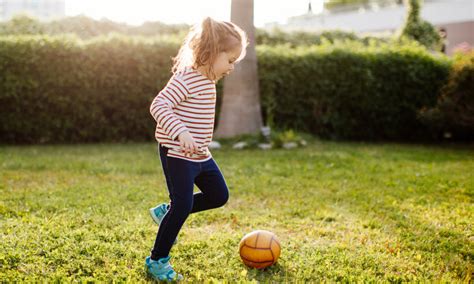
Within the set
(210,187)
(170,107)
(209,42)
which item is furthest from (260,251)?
(209,42)

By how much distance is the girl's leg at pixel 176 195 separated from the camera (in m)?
3.35

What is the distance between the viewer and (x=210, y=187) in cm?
362

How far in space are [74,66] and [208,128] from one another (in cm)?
776

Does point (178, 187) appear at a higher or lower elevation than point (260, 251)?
higher

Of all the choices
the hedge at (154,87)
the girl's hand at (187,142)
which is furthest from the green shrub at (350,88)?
the girl's hand at (187,142)

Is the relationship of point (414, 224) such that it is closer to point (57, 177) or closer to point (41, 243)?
point (41, 243)

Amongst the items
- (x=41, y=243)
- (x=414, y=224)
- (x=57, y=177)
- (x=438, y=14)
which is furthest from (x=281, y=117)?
(x=438, y=14)

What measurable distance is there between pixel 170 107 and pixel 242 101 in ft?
25.3

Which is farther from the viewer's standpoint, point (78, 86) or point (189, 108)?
point (78, 86)

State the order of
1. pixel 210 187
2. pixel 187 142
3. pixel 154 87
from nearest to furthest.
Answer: pixel 187 142
pixel 210 187
pixel 154 87

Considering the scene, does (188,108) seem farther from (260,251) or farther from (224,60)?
(260,251)

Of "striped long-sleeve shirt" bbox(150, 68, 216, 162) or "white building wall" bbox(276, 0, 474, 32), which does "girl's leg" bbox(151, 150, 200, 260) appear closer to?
"striped long-sleeve shirt" bbox(150, 68, 216, 162)

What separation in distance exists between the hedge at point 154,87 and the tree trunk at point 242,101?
53cm

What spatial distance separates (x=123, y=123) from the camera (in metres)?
11.1
